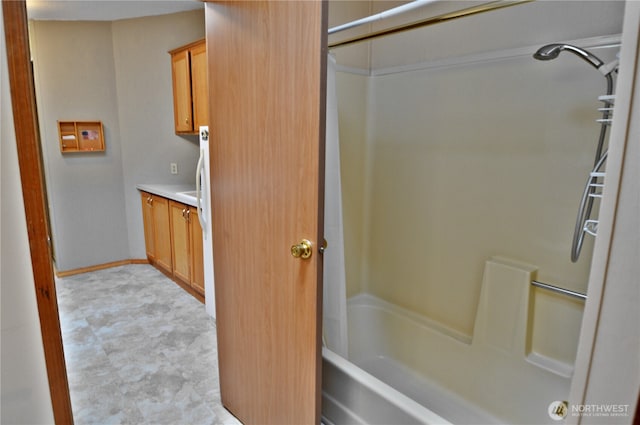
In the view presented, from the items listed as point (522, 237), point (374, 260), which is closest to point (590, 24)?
point (522, 237)

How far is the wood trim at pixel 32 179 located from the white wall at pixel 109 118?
2778 mm

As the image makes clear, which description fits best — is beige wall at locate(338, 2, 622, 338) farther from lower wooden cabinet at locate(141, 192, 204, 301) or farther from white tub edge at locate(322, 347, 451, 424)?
lower wooden cabinet at locate(141, 192, 204, 301)

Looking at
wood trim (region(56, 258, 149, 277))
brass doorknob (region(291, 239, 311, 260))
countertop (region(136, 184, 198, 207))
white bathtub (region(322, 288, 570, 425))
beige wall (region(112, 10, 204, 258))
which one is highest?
beige wall (region(112, 10, 204, 258))

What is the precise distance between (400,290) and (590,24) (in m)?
1.61

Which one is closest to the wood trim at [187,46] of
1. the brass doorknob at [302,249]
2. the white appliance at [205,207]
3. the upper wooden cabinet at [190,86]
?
the upper wooden cabinet at [190,86]

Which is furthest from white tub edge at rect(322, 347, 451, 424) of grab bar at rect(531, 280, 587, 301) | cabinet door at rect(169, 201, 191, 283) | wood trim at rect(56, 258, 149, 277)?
wood trim at rect(56, 258, 149, 277)

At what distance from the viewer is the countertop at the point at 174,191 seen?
2.91 m

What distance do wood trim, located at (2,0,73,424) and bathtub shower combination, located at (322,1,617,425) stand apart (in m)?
1.00

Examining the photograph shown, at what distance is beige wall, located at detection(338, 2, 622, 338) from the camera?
5.07ft

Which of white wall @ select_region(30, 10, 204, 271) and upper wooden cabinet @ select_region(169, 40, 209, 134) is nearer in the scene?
upper wooden cabinet @ select_region(169, 40, 209, 134)

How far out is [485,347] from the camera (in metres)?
1.80

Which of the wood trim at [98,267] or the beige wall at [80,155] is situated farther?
the wood trim at [98,267]

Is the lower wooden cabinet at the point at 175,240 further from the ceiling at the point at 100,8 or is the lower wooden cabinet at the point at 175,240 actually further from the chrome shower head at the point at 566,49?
the chrome shower head at the point at 566,49

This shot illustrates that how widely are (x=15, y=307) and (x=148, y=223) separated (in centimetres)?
310
